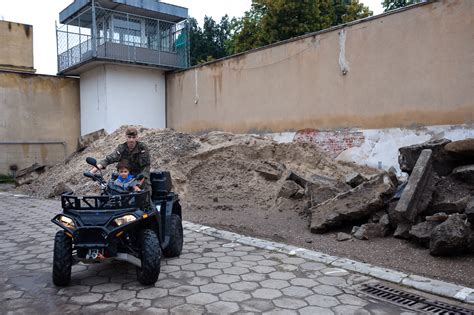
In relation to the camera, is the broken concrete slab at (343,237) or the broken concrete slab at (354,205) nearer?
the broken concrete slab at (343,237)

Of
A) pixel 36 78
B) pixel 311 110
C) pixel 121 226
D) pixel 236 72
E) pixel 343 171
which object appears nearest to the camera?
pixel 121 226

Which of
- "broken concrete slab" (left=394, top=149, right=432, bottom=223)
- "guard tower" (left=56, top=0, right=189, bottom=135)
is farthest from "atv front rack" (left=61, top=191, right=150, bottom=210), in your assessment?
"guard tower" (left=56, top=0, right=189, bottom=135)

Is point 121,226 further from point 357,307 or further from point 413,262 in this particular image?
point 413,262

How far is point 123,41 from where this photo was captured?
60.2ft

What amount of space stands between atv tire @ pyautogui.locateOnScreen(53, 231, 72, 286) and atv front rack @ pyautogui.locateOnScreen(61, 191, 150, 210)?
35 centimetres

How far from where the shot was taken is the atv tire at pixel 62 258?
14.8 ft

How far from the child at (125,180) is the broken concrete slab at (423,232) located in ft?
11.8

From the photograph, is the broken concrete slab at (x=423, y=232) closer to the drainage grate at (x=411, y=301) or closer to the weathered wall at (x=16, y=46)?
the drainage grate at (x=411, y=301)

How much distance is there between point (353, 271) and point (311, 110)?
8.58 m

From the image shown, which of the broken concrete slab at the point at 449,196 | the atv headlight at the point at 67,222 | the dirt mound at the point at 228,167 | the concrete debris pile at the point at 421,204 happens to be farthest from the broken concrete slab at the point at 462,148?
the atv headlight at the point at 67,222

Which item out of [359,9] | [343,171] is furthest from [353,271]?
[359,9]

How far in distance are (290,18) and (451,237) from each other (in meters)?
20.4

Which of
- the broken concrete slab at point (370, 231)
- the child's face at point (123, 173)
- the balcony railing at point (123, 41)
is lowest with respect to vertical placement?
the broken concrete slab at point (370, 231)

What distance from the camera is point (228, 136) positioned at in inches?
484
